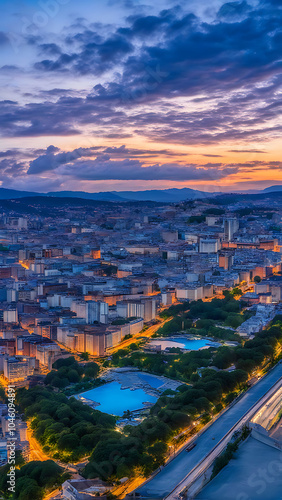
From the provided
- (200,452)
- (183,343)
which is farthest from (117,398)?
(183,343)

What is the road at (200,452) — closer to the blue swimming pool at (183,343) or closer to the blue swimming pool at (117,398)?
the blue swimming pool at (117,398)

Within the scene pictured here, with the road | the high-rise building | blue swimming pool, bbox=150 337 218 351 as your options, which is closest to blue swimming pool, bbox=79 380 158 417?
the road

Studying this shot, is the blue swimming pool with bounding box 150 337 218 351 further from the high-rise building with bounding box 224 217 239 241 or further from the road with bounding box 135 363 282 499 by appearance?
the high-rise building with bounding box 224 217 239 241

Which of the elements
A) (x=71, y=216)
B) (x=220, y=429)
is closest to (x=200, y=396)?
(x=220, y=429)

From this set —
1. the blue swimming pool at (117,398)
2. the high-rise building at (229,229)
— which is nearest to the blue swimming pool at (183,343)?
the blue swimming pool at (117,398)

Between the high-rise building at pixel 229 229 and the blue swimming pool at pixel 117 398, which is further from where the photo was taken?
the high-rise building at pixel 229 229

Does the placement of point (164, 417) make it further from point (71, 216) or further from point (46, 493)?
point (71, 216)

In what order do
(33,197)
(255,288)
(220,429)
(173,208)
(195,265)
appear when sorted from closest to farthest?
1. (220,429)
2. (255,288)
3. (195,265)
4. (173,208)
5. (33,197)
